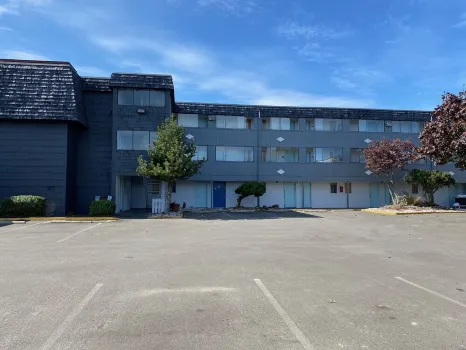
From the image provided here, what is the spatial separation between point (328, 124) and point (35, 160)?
23236 millimetres

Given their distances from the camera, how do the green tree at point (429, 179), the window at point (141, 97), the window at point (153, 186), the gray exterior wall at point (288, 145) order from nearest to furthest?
the window at point (141, 97), the window at point (153, 186), the green tree at point (429, 179), the gray exterior wall at point (288, 145)

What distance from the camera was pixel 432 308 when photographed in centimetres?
505

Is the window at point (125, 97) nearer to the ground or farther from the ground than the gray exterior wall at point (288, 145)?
farther from the ground

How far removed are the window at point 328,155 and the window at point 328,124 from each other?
6.22 feet

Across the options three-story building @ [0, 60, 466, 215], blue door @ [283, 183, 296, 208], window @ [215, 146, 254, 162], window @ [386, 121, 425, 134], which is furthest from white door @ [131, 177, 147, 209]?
window @ [386, 121, 425, 134]

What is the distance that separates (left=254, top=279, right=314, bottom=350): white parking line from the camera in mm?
3841

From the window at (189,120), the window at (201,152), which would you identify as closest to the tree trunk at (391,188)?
the window at (201,152)

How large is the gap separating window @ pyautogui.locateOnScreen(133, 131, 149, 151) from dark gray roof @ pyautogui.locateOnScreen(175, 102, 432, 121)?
5.89 meters

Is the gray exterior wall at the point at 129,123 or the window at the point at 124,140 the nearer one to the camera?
the gray exterior wall at the point at 129,123

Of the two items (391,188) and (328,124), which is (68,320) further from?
(391,188)

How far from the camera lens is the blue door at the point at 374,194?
31.9 meters

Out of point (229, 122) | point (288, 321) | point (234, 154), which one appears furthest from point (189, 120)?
point (288, 321)

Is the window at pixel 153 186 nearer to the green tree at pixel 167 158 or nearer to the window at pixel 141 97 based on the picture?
the green tree at pixel 167 158

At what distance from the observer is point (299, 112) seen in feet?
98.9
